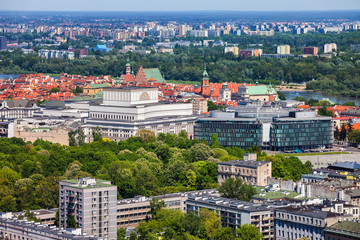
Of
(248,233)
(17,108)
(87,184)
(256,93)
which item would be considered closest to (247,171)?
(87,184)

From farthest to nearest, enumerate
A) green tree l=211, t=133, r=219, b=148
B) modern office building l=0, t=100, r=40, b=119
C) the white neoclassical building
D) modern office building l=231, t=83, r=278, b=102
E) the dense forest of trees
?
modern office building l=231, t=83, r=278, b=102, modern office building l=0, t=100, r=40, b=119, the white neoclassical building, green tree l=211, t=133, r=219, b=148, the dense forest of trees

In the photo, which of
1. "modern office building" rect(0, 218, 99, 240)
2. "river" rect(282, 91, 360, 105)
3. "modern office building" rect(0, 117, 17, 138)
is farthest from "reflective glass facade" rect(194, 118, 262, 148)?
"river" rect(282, 91, 360, 105)

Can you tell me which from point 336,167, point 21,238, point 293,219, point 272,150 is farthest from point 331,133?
point 21,238

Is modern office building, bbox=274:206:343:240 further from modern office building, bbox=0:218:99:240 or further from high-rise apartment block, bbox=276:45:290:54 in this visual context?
high-rise apartment block, bbox=276:45:290:54

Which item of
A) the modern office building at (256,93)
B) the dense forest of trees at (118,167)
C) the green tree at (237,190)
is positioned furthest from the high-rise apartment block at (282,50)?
the green tree at (237,190)

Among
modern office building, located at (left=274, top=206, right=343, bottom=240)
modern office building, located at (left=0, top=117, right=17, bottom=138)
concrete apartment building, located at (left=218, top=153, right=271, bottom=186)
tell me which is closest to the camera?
modern office building, located at (left=274, top=206, right=343, bottom=240)

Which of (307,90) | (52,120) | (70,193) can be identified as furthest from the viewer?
(307,90)

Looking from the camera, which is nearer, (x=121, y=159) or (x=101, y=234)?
(x=101, y=234)

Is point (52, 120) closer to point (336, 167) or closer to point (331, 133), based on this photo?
point (331, 133)
